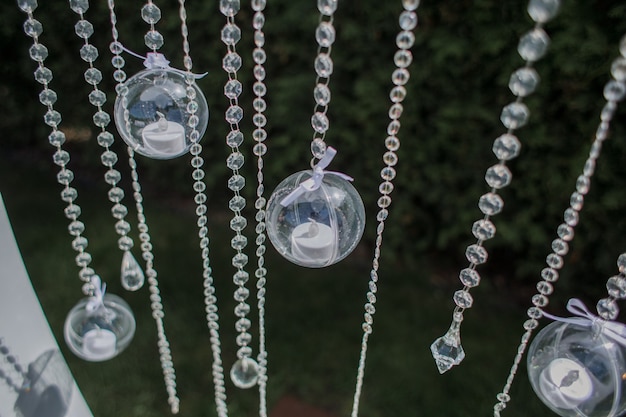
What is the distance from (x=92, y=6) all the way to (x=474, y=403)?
2443mm

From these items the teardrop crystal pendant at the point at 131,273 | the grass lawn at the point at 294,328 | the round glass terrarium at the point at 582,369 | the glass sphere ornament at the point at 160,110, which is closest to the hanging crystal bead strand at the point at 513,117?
the round glass terrarium at the point at 582,369

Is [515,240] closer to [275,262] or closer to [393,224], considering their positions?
[393,224]

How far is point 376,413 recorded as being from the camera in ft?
6.42

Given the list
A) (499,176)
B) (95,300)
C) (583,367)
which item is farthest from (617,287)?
(95,300)

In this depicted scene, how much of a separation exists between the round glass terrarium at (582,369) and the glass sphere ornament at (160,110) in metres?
0.72

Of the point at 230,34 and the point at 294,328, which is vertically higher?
the point at 230,34

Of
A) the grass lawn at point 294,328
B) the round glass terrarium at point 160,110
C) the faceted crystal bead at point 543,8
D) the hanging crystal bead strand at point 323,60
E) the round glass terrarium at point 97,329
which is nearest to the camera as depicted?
the faceted crystal bead at point 543,8

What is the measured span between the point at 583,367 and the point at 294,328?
4.92 feet

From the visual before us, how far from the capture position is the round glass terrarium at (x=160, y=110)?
1.02 metres

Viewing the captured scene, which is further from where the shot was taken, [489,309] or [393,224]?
[393,224]

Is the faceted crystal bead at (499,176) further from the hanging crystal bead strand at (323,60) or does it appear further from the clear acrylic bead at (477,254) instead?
the hanging crystal bead strand at (323,60)

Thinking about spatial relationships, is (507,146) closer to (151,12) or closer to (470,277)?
(470,277)

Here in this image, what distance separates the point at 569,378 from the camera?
A: 94 cm

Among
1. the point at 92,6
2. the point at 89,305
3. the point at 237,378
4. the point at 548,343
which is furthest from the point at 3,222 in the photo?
the point at 92,6
